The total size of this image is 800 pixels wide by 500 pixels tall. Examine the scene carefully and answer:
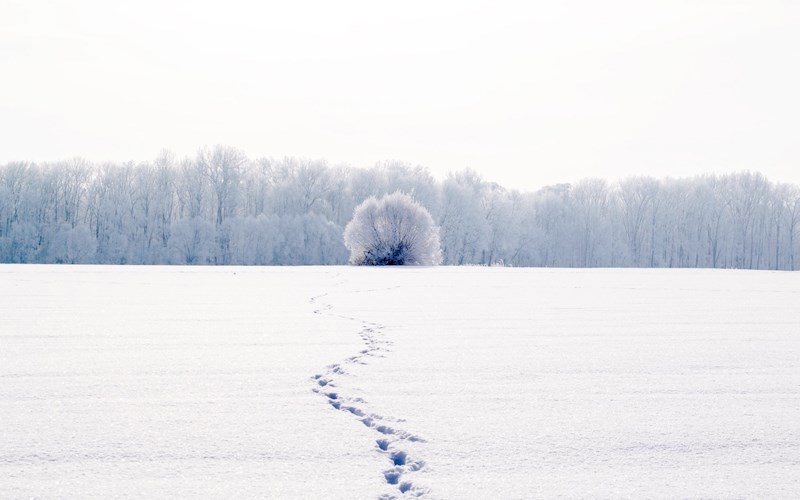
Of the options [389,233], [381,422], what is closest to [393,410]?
[381,422]

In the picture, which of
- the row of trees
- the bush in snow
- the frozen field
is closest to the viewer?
the frozen field

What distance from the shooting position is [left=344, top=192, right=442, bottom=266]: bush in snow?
27.1m

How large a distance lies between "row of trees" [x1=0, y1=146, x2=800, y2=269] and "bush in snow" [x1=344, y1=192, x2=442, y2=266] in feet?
58.9

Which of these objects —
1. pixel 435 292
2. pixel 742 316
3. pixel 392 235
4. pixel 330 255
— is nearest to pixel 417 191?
pixel 330 255

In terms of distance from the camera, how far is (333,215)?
49.5 metres

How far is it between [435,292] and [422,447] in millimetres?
8983

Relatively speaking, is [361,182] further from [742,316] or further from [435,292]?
[742,316]

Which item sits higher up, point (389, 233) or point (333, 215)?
point (333, 215)

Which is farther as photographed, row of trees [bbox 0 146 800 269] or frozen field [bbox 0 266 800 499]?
row of trees [bbox 0 146 800 269]

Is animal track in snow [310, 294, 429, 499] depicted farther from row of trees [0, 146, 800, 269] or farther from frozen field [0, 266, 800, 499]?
row of trees [0, 146, 800, 269]

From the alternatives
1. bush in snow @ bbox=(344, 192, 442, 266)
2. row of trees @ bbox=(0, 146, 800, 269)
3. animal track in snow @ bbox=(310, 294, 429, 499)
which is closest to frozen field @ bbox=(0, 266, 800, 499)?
animal track in snow @ bbox=(310, 294, 429, 499)

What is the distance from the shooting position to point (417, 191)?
1882 inches

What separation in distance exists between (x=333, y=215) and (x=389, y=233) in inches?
900

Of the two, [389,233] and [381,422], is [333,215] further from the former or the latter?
[381,422]
